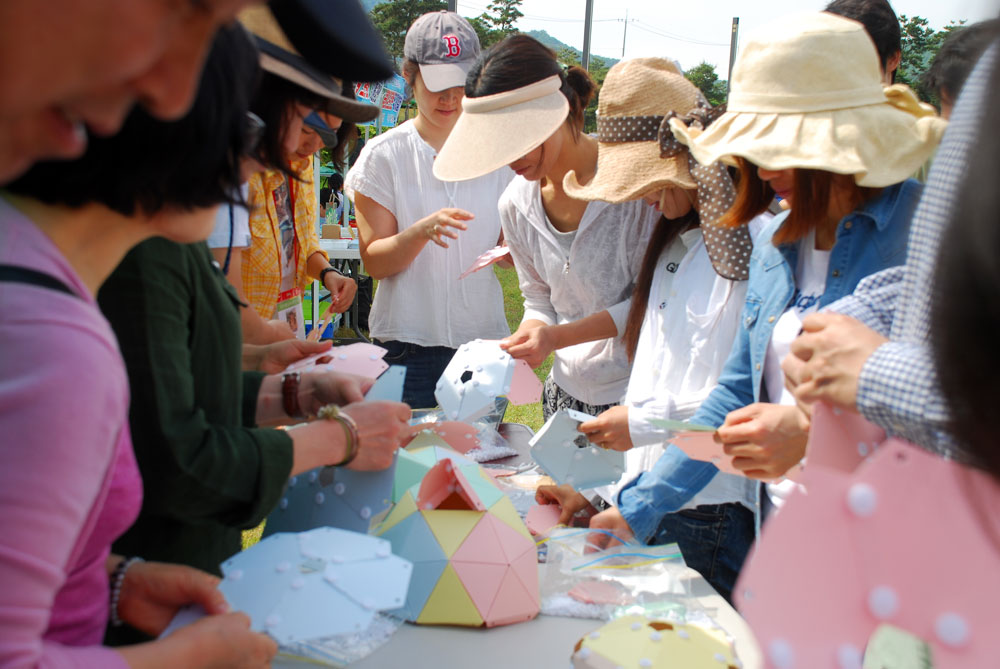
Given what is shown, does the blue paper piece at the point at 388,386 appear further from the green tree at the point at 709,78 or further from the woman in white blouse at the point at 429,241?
the green tree at the point at 709,78

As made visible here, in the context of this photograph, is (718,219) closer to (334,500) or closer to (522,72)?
(522,72)

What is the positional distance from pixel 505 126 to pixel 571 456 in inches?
39.5

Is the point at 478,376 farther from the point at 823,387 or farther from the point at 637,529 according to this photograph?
the point at 823,387

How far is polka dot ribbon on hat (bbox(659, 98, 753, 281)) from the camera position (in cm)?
165

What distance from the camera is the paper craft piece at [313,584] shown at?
3.20 feet

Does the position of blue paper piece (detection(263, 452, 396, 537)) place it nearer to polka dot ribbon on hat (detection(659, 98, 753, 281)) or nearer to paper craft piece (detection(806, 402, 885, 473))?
paper craft piece (detection(806, 402, 885, 473))

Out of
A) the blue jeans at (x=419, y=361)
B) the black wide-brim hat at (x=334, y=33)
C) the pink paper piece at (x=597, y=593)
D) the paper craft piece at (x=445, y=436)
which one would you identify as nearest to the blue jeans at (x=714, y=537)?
the pink paper piece at (x=597, y=593)

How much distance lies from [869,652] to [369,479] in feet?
2.81

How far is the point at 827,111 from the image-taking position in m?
1.30

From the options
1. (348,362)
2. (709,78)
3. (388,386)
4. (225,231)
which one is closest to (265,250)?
(225,231)

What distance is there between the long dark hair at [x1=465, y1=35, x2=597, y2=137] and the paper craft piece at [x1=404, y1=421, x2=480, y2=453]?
3.29 feet

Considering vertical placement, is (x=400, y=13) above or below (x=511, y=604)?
above

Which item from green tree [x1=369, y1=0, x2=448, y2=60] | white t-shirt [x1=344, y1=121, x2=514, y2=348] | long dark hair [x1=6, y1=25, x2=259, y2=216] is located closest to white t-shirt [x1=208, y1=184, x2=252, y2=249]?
long dark hair [x1=6, y1=25, x2=259, y2=216]

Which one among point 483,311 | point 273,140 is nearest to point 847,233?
point 273,140
